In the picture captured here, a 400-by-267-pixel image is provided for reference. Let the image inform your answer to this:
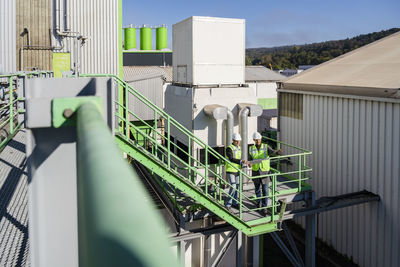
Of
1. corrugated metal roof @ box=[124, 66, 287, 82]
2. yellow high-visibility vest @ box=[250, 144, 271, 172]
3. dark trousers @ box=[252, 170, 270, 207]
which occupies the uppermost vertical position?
corrugated metal roof @ box=[124, 66, 287, 82]

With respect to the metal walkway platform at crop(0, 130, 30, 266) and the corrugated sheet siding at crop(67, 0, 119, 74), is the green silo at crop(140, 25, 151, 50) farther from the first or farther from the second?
the metal walkway platform at crop(0, 130, 30, 266)

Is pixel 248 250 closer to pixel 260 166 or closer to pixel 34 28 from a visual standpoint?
pixel 260 166

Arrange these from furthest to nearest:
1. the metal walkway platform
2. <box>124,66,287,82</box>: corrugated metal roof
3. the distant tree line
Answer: the distant tree line < <box>124,66,287,82</box>: corrugated metal roof < the metal walkway platform

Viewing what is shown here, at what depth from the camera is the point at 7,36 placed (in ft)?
48.4

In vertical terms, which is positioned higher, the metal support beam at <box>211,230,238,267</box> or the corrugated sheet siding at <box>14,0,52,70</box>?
the corrugated sheet siding at <box>14,0,52,70</box>

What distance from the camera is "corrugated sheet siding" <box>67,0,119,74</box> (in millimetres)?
14734

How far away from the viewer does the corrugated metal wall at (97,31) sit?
14.7m

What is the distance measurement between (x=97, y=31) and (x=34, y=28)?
2.46 m

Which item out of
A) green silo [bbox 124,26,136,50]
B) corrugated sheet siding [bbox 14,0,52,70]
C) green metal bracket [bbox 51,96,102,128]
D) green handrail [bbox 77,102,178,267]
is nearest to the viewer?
green handrail [bbox 77,102,178,267]

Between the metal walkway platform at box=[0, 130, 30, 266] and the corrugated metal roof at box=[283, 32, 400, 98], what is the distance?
908 centimetres

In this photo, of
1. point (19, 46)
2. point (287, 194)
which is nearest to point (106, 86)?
point (287, 194)

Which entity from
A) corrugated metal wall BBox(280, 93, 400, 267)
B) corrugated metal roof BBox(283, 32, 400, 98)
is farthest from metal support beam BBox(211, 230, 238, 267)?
corrugated metal roof BBox(283, 32, 400, 98)

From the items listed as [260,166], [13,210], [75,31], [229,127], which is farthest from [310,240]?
[75,31]

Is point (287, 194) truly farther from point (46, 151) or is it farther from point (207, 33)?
point (46, 151)
